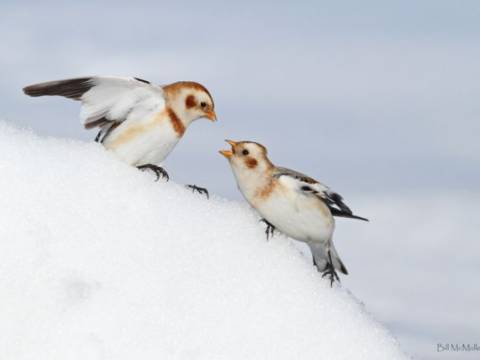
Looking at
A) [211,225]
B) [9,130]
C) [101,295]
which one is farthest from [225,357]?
[9,130]

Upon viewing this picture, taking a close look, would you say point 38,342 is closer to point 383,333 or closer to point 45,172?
→ point 45,172

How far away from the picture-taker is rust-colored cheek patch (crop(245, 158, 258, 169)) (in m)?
5.84

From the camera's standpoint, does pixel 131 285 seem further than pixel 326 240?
No

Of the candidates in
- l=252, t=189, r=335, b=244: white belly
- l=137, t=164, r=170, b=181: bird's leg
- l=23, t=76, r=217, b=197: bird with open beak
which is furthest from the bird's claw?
l=23, t=76, r=217, b=197: bird with open beak

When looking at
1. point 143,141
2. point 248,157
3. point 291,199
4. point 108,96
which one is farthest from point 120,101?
point 291,199

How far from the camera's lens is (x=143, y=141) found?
19.6 ft

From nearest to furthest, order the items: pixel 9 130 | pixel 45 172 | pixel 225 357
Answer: pixel 225 357 < pixel 45 172 < pixel 9 130

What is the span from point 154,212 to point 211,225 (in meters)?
0.37

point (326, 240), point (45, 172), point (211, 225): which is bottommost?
point (326, 240)

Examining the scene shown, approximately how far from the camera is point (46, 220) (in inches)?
164

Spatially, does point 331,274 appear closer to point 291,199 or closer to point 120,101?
point 291,199

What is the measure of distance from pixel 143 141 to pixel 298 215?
1202 mm

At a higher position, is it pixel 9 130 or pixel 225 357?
pixel 9 130

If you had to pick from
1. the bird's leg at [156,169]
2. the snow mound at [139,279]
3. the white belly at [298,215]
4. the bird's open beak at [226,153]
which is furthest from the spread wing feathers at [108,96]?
the white belly at [298,215]
